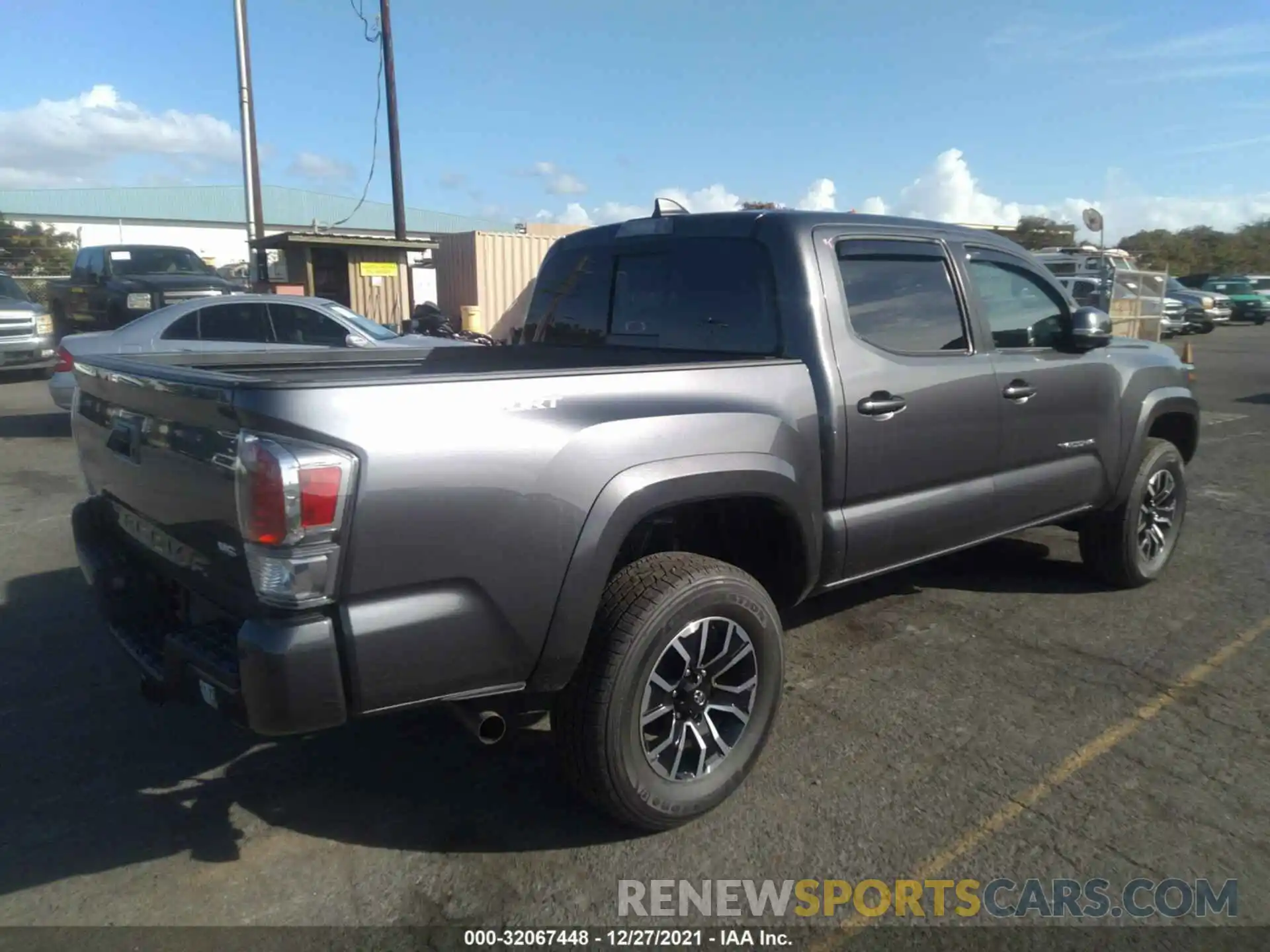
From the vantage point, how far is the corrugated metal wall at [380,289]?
56.9 feet

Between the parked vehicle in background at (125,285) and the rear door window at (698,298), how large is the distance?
38.1ft

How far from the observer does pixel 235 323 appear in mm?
9750

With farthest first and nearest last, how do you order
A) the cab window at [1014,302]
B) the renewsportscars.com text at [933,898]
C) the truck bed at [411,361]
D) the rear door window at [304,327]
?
the rear door window at [304,327] < the cab window at [1014,302] < the truck bed at [411,361] < the renewsportscars.com text at [933,898]

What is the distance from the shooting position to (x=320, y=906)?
8.83 ft

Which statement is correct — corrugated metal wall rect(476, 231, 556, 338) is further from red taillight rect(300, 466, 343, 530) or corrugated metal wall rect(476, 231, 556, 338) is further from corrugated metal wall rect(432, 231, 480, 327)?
red taillight rect(300, 466, 343, 530)

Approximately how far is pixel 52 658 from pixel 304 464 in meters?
2.98

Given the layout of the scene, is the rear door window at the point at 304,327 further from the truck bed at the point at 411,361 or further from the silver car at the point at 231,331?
the truck bed at the point at 411,361

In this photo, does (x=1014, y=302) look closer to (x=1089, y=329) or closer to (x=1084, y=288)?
(x=1089, y=329)

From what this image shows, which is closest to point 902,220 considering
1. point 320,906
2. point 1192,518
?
point 320,906

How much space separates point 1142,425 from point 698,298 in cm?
272

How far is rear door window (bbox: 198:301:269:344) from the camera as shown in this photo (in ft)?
31.5

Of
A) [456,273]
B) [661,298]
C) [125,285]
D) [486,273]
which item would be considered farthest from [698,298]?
[456,273]

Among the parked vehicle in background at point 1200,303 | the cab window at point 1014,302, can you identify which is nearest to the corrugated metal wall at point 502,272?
the cab window at point 1014,302

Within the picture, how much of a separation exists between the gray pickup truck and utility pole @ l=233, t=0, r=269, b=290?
14.9 metres
